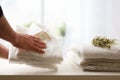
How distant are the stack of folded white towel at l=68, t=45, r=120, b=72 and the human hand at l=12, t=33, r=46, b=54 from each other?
0.54ft

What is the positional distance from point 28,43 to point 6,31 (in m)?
0.10

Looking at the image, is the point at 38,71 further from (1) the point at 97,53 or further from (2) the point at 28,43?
(1) the point at 97,53

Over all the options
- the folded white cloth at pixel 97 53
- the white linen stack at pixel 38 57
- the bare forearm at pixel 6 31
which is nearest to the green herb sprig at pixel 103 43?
the folded white cloth at pixel 97 53

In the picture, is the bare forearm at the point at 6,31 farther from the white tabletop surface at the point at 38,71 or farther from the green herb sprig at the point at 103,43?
the green herb sprig at the point at 103,43

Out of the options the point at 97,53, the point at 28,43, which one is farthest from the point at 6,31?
the point at 97,53

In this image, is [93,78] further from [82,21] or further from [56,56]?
[82,21]

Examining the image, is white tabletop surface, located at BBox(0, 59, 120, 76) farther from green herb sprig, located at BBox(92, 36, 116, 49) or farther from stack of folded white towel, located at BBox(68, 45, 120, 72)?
green herb sprig, located at BBox(92, 36, 116, 49)

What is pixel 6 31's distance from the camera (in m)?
0.76

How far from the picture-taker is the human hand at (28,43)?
2.61ft

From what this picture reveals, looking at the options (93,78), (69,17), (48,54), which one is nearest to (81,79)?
(93,78)

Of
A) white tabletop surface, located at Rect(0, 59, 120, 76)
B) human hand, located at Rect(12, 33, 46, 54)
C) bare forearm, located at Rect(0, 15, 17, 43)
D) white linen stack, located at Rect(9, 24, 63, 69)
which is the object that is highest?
bare forearm, located at Rect(0, 15, 17, 43)

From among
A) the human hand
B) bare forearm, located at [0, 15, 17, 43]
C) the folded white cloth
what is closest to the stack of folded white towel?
the folded white cloth

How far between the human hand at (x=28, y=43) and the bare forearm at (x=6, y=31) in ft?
0.07

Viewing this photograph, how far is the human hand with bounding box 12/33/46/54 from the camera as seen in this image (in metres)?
0.79
